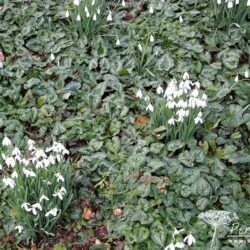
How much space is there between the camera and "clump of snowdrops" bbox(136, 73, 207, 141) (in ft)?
10.3

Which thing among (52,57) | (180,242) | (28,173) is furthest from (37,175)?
(52,57)

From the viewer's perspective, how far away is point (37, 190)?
290 centimetres

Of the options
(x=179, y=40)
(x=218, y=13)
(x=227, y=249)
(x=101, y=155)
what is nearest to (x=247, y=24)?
(x=218, y=13)

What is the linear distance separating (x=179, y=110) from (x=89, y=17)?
146 centimetres

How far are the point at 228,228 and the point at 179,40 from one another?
74.4 inches

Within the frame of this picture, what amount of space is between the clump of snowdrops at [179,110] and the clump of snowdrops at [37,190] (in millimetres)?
767

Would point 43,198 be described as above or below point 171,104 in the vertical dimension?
below

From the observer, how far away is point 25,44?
4391mm

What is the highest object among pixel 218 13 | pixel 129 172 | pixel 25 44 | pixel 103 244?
pixel 218 13

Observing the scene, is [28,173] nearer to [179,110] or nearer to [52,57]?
[179,110]

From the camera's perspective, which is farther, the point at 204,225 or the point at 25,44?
the point at 25,44

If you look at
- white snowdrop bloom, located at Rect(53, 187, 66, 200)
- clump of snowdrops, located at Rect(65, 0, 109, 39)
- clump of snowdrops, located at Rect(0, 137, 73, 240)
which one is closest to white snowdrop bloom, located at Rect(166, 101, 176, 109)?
clump of snowdrops, located at Rect(0, 137, 73, 240)

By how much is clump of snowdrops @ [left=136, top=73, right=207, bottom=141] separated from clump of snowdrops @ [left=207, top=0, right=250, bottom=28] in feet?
3.88

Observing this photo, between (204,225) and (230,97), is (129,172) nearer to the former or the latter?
(204,225)
